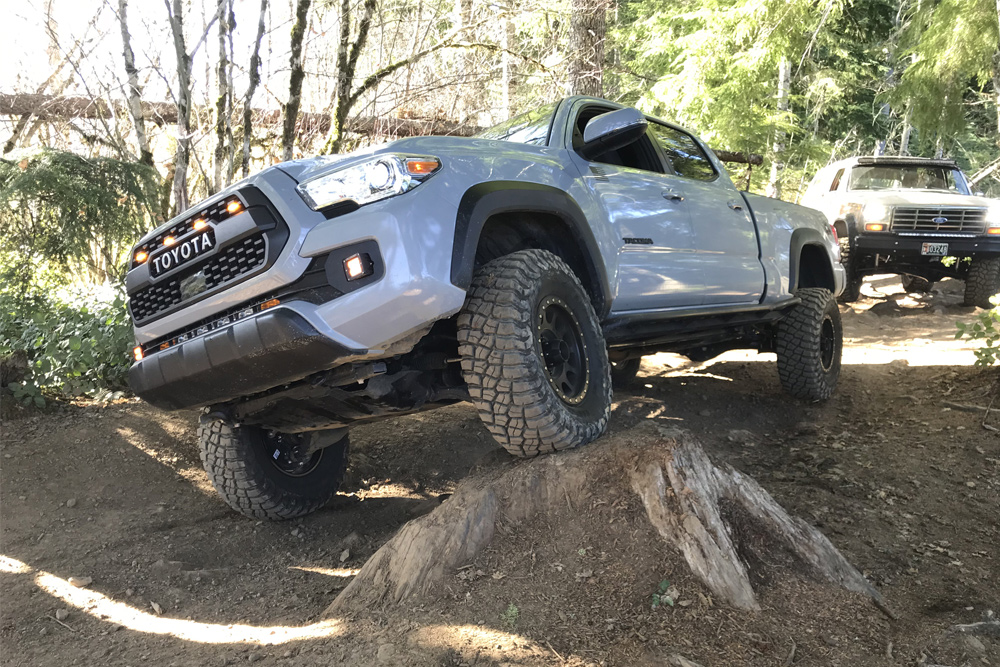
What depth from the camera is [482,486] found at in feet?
9.78

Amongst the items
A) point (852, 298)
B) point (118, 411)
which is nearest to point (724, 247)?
point (118, 411)

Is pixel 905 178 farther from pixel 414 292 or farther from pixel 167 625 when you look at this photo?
pixel 167 625

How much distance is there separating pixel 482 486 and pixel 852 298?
939 centimetres

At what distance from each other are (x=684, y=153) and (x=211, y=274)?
315cm

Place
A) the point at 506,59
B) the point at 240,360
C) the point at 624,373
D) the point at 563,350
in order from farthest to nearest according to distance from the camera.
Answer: the point at 506,59, the point at 624,373, the point at 563,350, the point at 240,360

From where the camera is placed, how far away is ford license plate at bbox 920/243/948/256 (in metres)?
9.59

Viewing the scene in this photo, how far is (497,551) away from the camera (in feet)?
8.97

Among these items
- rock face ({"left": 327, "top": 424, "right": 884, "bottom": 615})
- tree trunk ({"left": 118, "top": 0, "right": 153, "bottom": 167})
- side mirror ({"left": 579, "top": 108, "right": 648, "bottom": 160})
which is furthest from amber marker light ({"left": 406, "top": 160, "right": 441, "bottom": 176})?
tree trunk ({"left": 118, "top": 0, "right": 153, "bottom": 167})

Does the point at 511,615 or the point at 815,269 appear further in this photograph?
→ the point at 815,269

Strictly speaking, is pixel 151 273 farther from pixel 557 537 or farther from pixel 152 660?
pixel 557 537

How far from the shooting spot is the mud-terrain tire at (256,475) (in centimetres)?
361

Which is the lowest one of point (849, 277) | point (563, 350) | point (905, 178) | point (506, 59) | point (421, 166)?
point (849, 277)

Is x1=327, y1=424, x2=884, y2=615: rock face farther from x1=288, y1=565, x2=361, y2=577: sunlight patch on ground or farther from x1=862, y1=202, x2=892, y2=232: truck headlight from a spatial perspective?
x1=862, y1=202, x2=892, y2=232: truck headlight

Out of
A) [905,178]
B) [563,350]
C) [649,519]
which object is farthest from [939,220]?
[649,519]
